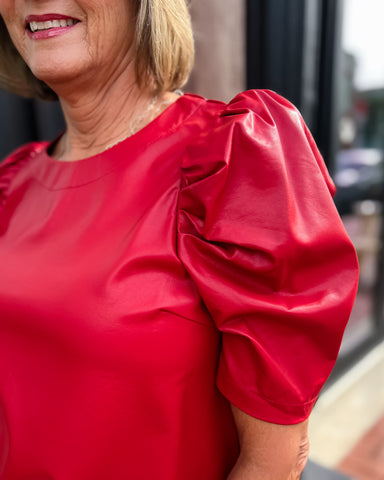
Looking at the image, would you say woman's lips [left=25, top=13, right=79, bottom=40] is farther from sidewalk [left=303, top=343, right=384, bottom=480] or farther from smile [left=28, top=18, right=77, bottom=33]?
sidewalk [left=303, top=343, right=384, bottom=480]

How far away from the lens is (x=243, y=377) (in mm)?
624

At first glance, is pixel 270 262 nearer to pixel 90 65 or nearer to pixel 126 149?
pixel 126 149

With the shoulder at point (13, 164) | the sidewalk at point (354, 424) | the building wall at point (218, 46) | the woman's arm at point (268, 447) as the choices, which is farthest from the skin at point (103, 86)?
the sidewalk at point (354, 424)

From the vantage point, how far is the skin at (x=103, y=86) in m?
0.65

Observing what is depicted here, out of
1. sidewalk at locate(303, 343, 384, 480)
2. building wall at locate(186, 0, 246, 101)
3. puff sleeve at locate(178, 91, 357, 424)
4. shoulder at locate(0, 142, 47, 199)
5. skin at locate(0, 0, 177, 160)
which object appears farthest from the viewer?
sidewalk at locate(303, 343, 384, 480)

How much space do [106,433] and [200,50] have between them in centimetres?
122

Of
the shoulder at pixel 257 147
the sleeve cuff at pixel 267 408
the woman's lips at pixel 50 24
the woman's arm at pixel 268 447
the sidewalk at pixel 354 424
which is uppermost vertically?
the woman's lips at pixel 50 24

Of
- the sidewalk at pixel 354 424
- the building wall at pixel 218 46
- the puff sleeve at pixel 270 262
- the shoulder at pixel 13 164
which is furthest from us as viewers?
the sidewalk at pixel 354 424

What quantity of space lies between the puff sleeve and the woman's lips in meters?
0.33

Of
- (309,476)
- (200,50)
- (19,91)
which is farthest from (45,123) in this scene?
(309,476)

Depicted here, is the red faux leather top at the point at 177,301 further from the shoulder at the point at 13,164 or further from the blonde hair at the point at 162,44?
the shoulder at the point at 13,164

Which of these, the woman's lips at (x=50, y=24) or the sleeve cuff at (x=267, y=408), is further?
the woman's lips at (x=50, y=24)

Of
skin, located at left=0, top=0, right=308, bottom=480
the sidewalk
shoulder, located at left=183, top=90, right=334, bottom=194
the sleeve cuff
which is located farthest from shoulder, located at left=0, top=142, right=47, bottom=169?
the sidewalk

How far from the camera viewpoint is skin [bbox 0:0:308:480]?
653 mm
